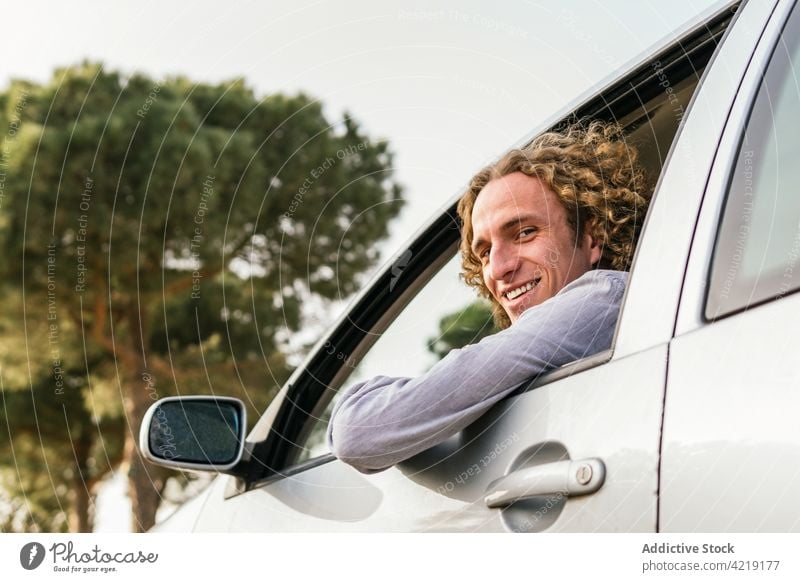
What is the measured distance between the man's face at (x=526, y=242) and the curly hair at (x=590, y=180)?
0.03m

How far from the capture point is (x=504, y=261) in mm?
2148

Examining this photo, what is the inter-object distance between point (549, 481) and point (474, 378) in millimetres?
280

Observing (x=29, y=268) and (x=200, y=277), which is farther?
(x=29, y=268)

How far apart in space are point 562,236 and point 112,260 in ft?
37.0

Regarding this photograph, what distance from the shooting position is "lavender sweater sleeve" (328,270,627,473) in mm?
1562

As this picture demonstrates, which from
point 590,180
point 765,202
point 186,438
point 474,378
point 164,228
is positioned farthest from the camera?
point 164,228

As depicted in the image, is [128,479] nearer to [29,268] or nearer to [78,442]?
[78,442]

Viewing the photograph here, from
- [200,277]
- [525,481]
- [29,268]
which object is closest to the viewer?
[525,481]

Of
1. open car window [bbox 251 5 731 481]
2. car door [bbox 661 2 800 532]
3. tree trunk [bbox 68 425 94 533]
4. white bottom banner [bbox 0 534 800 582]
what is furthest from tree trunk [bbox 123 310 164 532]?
car door [bbox 661 2 800 532]

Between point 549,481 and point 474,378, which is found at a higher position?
point 474,378

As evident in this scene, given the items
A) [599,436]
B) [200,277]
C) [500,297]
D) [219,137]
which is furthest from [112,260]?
[599,436]

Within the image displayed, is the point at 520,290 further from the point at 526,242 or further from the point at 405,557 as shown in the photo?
the point at 405,557

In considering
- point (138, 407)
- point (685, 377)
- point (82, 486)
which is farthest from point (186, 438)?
point (82, 486)

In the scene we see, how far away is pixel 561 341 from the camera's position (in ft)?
5.27
